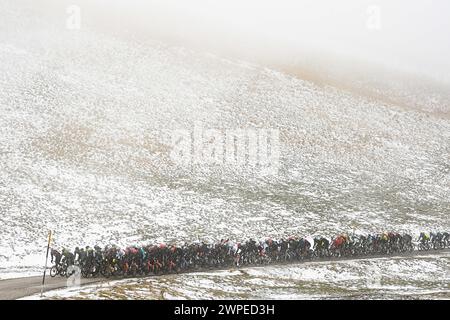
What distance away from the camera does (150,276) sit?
25344 mm

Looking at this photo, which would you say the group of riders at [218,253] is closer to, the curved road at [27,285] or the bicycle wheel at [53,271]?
the bicycle wheel at [53,271]

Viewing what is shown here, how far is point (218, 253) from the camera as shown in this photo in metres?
28.1

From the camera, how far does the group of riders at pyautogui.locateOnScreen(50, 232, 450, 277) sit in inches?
969

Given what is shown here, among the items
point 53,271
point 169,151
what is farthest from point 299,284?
point 169,151

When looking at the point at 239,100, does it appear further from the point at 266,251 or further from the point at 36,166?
the point at 266,251

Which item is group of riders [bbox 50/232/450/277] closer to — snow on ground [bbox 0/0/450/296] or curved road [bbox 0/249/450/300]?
curved road [bbox 0/249/450/300]

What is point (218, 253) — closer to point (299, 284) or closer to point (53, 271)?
point (299, 284)


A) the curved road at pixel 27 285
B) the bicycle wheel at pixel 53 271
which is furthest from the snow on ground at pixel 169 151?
the curved road at pixel 27 285

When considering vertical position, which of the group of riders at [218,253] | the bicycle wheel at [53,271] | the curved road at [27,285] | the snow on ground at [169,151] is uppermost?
the snow on ground at [169,151]

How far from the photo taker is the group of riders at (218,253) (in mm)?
24609

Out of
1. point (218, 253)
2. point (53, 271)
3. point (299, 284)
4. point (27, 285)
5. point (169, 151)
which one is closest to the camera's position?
point (27, 285)

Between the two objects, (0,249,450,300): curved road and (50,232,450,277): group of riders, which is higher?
(50,232,450,277): group of riders

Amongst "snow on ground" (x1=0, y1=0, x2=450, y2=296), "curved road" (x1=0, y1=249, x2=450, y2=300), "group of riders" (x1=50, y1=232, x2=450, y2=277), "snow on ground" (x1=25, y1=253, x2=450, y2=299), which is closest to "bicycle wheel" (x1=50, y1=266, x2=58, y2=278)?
"group of riders" (x1=50, y1=232, x2=450, y2=277)
